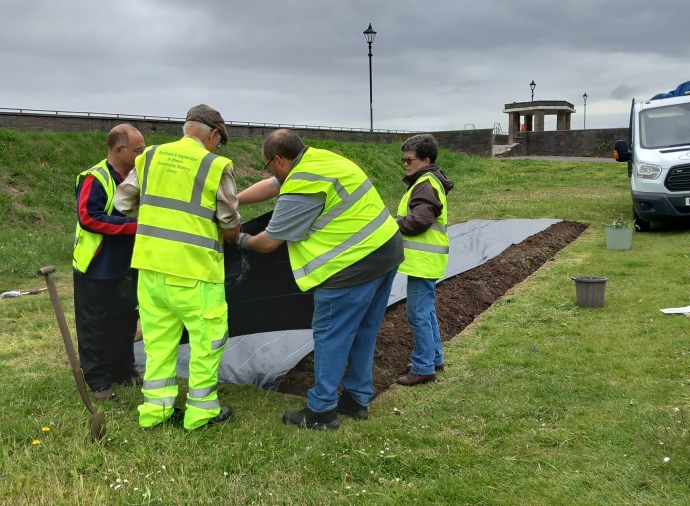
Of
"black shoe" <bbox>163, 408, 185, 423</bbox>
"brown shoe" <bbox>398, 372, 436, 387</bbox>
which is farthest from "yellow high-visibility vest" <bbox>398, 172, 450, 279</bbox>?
"black shoe" <bbox>163, 408, 185, 423</bbox>

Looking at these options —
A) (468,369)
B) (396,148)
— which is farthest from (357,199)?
(396,148)

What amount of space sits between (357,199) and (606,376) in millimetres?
2374

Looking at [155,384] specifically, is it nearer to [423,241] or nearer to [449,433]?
[449,433]

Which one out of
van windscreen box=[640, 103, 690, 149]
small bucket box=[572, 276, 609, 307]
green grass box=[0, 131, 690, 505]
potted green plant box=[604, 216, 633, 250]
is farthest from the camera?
van windscreen box=[640, 103, 690, 149]

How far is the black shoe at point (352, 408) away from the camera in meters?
3.99

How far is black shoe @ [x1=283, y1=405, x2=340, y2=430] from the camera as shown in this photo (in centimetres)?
377

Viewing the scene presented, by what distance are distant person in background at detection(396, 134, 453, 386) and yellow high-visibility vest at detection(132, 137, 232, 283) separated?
5.04ft

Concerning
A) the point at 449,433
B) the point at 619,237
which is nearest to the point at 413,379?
the point at 449,433

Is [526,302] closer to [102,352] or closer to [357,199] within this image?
[357,199]

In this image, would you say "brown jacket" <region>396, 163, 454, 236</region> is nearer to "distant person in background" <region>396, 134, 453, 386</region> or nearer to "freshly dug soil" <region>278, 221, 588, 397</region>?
"distant person in background" <region>396, 134, 453, 386</region>

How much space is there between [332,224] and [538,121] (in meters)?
40.7

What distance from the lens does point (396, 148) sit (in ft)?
89.1

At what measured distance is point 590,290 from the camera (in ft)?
21.4

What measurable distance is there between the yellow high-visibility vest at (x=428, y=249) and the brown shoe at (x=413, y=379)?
2.46 ft
